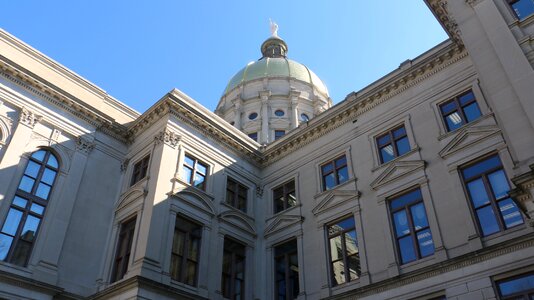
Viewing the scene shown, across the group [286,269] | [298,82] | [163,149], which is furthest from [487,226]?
[298,82]

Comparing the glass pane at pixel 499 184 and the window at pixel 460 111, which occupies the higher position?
the window at pixel 460 111

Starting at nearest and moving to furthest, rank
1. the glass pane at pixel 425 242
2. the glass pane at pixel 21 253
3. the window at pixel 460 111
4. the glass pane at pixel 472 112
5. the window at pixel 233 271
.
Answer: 1. the glass pane at pixel 425 242
2. the glass pane at pixel 21 253
3. the glass pane at pixel 472 112
4. the window at pixel 460 111
5. the window at pixel 233 271

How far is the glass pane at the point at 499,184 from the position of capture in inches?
656

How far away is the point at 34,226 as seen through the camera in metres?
19.9

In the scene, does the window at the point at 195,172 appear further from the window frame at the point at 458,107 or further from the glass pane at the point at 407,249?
the window frame at the point at 458,107

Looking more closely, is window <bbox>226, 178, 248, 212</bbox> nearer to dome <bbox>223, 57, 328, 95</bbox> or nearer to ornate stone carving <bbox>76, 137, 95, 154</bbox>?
ornate stone carving <bbox>76, 137, 95, 154</bbox>

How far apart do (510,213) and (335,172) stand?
29.3 feet

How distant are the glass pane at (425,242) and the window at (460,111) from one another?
15.9 feet

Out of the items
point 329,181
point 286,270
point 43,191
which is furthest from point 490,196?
point 43,191

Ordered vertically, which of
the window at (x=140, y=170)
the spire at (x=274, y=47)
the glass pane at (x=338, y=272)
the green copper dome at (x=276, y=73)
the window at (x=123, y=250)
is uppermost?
the spire at (x=274, y=47)

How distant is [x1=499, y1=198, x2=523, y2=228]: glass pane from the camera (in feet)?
52.0

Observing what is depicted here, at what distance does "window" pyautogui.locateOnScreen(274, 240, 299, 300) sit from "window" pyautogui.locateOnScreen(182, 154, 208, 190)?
5257 mm

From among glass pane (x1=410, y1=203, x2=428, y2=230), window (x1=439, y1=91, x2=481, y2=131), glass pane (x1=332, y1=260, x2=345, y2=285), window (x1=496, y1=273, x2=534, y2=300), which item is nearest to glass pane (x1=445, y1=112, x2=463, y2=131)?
window (x1=439, y1=91, x2=481, y2=131)

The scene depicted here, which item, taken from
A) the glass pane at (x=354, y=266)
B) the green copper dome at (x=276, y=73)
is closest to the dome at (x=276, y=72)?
the green copper dome at (x=276, y=73)
